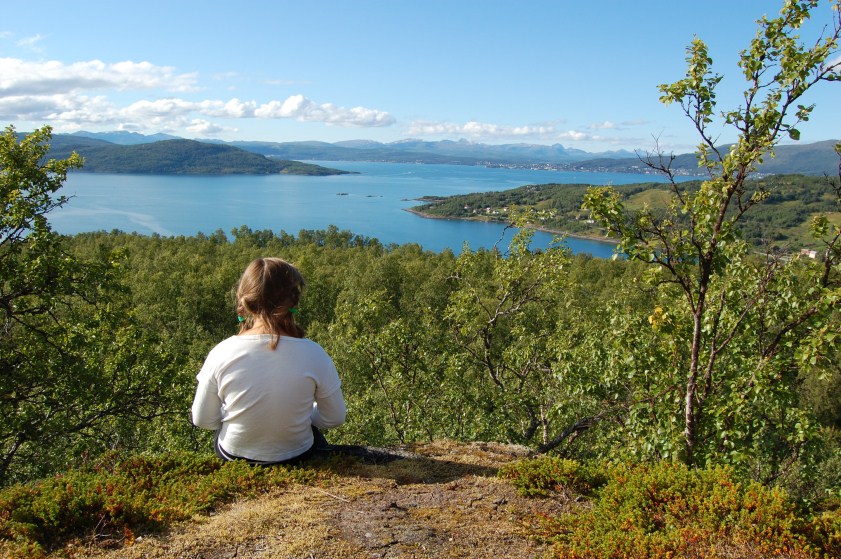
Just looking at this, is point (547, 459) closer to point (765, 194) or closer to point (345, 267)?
point (765, 194)

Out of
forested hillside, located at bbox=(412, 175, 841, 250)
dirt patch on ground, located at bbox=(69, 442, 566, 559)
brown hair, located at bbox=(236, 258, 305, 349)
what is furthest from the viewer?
forested hillside, located at bbox=(412, 175, 841, 250)

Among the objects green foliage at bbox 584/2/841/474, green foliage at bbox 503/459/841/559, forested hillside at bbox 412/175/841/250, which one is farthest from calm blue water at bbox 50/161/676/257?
green foliage at bbox 503/459/841/559

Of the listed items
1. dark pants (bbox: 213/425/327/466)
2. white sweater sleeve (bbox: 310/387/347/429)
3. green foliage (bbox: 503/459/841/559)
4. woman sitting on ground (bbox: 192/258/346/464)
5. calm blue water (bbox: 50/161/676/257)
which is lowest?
calm blue water (bbox: 50/161/676/257)

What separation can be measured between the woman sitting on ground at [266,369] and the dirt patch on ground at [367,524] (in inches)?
28.6

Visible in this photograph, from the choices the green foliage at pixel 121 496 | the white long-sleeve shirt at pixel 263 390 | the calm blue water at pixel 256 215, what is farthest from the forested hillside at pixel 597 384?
the calm blue water at pixel 256 215

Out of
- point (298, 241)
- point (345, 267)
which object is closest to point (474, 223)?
point (298, 241)

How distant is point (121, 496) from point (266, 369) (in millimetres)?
1444

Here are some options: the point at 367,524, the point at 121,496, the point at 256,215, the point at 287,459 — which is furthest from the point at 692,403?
the point at 256,215

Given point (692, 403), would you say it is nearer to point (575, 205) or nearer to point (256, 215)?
point (575, 205)

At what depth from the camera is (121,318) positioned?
1032 centimetres

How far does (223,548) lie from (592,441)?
12632 mm

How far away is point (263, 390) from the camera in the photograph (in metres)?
4.75

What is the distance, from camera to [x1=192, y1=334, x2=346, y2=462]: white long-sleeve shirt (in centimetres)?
468

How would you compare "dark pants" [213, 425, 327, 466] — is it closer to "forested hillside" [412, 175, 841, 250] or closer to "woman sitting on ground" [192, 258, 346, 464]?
"woman sitting on ground" [192, 258, 346, 464]
